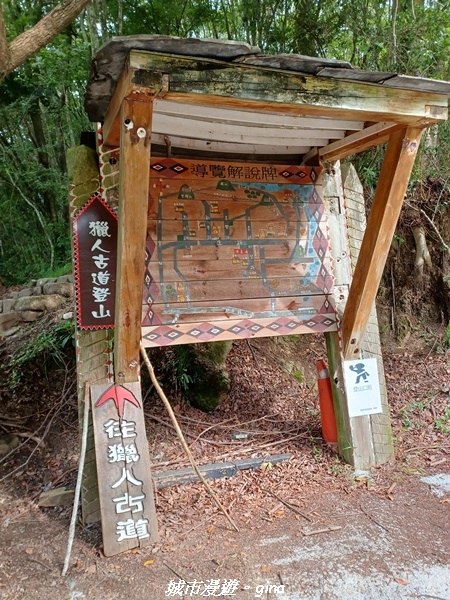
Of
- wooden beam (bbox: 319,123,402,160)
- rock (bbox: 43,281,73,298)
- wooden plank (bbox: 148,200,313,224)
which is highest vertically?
wooden beam (bbox: 319,123,402,160)

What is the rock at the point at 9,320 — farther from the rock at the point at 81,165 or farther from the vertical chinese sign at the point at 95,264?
the rock at the point at 81,165

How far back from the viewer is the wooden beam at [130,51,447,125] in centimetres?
239

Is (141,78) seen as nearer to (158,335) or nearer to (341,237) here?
(158,335)

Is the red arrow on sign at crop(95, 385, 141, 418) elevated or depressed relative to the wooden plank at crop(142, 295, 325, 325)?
depressed

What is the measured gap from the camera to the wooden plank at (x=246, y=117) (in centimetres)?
291

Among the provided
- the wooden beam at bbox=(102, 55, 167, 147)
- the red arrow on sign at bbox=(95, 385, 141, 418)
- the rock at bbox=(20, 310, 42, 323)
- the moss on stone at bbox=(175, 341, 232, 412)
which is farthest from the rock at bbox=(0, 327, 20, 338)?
the wooden beam at bbox=(102, 55, 167, 147)

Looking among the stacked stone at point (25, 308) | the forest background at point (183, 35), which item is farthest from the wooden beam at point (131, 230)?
the stacked stone at point (25, 308)

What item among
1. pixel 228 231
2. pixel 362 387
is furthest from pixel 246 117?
pixel 362 387

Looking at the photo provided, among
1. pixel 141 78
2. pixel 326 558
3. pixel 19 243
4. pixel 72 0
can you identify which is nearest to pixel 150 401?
pixel 326 558

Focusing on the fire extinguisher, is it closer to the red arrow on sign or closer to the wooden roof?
the red arrow on sign

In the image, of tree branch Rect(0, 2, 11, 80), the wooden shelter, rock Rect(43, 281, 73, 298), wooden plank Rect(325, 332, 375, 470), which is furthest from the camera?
rock Rect(43, 281, 73, 298)

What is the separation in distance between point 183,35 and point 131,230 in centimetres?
733

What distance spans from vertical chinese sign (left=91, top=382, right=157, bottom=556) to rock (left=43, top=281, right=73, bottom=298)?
4261 mm

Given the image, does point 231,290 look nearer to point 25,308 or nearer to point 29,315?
point 29,315
